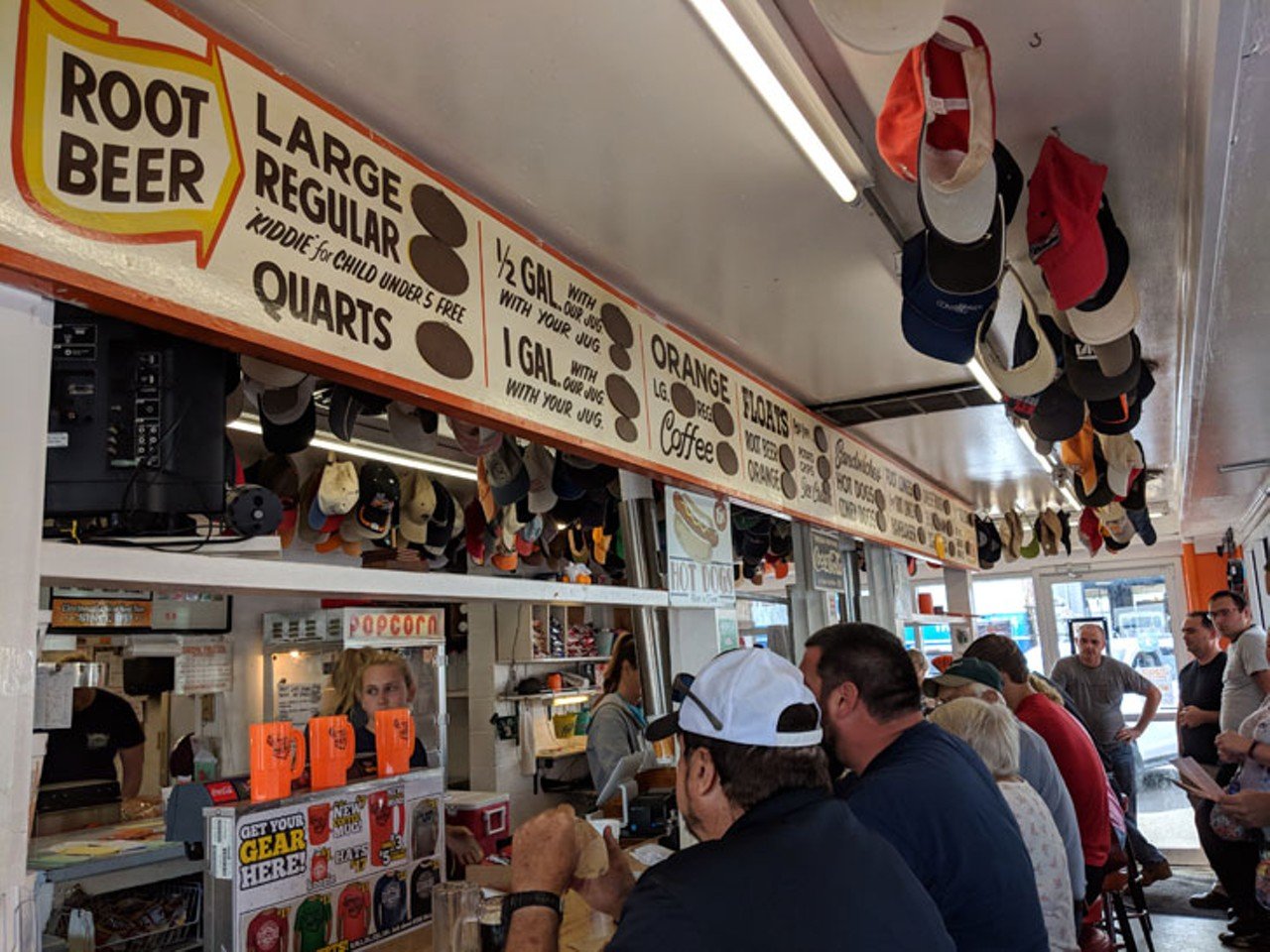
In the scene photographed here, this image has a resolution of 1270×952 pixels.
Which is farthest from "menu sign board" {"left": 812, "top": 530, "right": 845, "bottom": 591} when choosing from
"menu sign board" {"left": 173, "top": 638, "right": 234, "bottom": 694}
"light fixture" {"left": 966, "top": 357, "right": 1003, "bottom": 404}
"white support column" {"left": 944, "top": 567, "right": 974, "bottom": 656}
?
"menu sign board" {"left": 173, "top": 638, "right": 234, "bottom": 694}

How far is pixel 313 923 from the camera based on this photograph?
8.55ft

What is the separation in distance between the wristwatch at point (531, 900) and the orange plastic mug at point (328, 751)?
118 centimetres

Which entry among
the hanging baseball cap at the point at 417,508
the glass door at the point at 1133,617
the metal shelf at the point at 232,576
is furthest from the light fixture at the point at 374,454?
the glass door at the point at 1133,617

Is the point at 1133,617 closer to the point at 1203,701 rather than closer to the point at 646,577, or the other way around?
the point at 1203,701

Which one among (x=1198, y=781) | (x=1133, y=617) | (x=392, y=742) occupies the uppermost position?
(x=1133, y=617)

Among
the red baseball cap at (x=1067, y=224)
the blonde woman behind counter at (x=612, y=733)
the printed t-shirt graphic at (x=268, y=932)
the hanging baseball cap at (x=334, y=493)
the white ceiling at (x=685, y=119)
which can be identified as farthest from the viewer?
the hanging baseball cap at (x=334, y=493)

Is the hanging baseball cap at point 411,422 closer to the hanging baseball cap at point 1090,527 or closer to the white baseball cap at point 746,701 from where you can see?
the white baseball cap at point 746,701

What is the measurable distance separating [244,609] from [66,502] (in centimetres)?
687

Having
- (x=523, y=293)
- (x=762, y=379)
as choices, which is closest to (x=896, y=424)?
(x=762, y=379)

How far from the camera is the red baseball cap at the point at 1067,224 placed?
2711 millimetres

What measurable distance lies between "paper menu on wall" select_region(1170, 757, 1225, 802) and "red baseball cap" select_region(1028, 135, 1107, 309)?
10.2ft

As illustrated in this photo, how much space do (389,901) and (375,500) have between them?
8.47ft

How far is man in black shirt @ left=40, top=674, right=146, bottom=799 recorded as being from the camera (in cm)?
608

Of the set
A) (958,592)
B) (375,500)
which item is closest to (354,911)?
(375,500)
